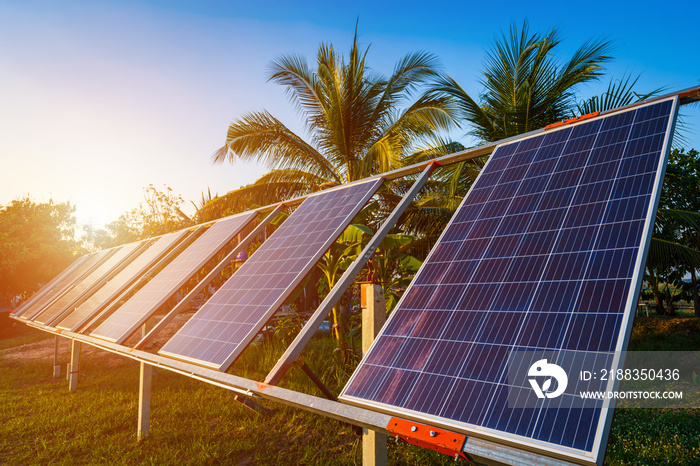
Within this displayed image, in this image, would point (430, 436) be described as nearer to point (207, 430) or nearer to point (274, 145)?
point (207, 430)

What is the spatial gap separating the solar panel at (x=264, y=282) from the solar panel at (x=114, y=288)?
3.40 meters

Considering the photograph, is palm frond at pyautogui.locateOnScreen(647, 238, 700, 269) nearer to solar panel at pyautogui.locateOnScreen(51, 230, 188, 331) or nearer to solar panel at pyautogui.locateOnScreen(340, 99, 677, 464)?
solar panel at pyautogui.locateOnScreen(340, 99, 677, 464)

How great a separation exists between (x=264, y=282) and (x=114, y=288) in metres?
5.30

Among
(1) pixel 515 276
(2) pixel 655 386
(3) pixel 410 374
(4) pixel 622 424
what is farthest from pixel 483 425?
(2) pixel 655 386

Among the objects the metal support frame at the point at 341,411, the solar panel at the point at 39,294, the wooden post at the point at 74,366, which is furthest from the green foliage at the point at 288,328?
the solar panel at the point at 39,294

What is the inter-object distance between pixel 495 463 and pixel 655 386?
9.32 meters

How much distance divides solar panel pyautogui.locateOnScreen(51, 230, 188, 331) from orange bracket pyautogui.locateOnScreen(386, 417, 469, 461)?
7.21 meters

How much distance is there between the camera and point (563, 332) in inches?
95.7

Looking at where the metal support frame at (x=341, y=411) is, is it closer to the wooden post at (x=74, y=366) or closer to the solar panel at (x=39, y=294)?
the wooden post at (x=74, y=366)

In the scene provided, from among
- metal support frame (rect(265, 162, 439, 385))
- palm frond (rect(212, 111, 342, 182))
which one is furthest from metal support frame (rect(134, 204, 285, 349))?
palm frond (rect(212, 111, 342, 182))

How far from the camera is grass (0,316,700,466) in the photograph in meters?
5.61

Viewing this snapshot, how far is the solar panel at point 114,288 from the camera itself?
7.89 metres

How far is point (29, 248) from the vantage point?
27.7 metres

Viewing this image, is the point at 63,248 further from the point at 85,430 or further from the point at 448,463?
the point at 448,463
